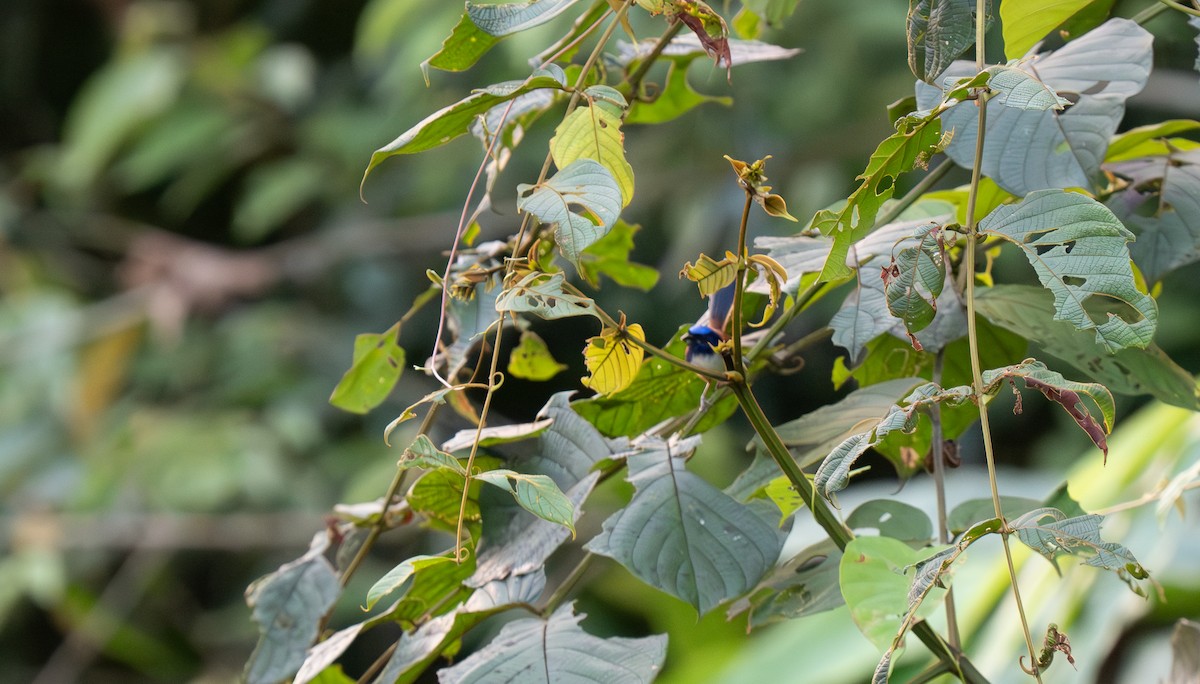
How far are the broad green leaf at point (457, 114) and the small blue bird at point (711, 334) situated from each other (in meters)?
0.11

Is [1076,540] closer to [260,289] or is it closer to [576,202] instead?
[576,202]

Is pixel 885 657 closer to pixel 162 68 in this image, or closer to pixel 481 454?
pixel 481 454

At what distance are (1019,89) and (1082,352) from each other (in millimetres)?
154

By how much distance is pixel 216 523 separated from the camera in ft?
7.25

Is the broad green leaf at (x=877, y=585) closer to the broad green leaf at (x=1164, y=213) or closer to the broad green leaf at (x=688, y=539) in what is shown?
the broad green leaf at (x=688, y=539)

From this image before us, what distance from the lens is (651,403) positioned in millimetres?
458

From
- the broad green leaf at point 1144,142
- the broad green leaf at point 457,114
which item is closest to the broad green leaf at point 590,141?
the broad green leaf at point 457,114

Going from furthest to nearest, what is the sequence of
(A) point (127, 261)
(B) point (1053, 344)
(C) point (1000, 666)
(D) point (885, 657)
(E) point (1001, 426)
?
1. (A) point (127, 261)
2. (E) point (1001, 426)
3. (C) point (1000, 666)
4. (B) point (1053, 344)
5. (D) point (885, 657)

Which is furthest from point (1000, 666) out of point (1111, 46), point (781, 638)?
point (1111, 46)

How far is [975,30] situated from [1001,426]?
7.25 feet

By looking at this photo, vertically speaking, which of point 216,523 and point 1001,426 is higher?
point 216,523

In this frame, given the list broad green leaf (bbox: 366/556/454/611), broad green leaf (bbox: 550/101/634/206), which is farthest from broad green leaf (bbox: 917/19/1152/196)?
broad green leaf (bbox: 366/556/454/611)

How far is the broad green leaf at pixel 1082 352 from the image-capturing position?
16.0 inches

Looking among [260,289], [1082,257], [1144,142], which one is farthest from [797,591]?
[260,289]
